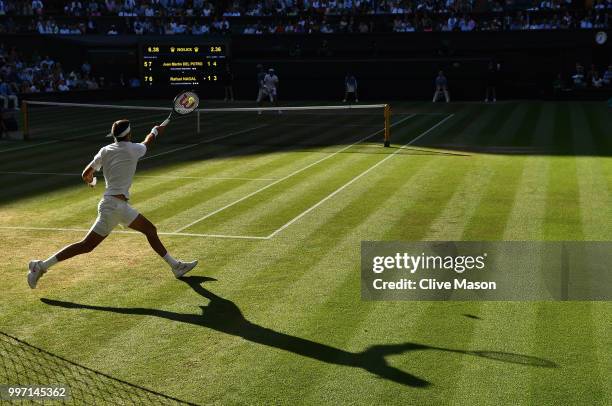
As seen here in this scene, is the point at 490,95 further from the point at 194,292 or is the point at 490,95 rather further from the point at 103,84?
the point at 194,292

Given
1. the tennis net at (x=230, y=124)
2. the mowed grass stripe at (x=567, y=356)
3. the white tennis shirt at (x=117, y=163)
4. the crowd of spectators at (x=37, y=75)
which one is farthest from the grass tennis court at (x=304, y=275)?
the crowd of spectators at (x=37, y=75)

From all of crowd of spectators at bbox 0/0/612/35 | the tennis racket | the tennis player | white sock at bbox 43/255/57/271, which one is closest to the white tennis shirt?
the tennis player

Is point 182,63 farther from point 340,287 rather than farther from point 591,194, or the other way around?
point 340,287

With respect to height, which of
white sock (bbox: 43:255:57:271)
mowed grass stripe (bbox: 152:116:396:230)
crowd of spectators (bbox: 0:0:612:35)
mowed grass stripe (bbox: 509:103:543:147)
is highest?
crowd of spectators (bbox: 0:0:612:35)

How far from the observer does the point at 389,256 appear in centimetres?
1283

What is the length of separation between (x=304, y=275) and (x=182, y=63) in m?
39.1

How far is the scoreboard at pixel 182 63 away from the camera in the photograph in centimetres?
4884

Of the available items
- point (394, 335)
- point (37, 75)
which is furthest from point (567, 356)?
point (37, 75)

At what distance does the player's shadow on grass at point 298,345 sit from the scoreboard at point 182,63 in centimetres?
3960

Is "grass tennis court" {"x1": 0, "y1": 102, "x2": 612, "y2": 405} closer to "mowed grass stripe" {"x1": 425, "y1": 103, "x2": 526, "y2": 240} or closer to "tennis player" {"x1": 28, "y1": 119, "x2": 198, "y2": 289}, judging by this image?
"mowed grass stripe" {"x1": 425, "y1": 103, "x2": 526, "y2": 240}

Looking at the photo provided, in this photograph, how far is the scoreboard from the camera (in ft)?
160

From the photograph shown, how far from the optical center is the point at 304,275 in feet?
38.8

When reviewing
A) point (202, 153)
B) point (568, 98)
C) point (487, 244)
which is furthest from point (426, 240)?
point (568, 98)

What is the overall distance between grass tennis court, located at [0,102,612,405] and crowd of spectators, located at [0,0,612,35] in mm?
23470
